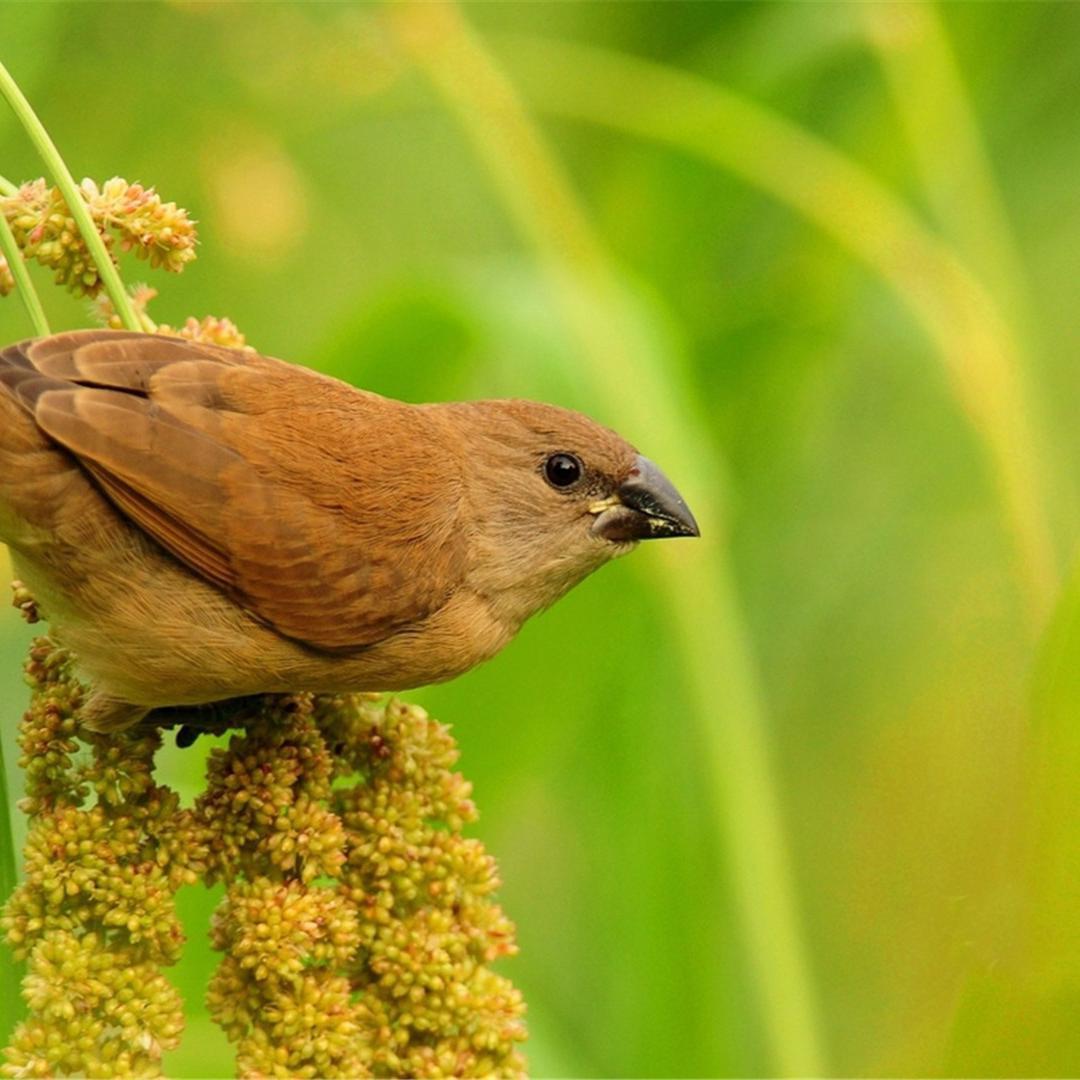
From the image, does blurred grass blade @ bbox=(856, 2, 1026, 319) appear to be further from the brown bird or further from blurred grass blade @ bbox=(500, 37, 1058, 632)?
the brown bird

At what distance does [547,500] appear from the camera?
316cm

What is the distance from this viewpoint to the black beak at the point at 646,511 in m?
3.02

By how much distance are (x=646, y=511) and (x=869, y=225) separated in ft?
3.72

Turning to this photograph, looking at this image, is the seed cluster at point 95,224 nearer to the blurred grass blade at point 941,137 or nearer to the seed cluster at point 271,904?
the seed cluster at point 271,904

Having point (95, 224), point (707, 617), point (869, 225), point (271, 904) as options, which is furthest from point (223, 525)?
point (869, 225)

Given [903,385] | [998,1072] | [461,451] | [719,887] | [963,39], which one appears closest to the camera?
[998,1072]

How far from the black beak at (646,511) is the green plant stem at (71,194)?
39.2 inches

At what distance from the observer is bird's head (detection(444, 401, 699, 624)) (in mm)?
3068

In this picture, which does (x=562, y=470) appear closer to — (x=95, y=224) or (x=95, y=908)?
(x=95, y=224)

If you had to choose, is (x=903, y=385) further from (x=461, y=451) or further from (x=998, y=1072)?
(x=998, y=1072)

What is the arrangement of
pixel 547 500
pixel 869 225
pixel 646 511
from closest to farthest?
pixel 646 511
pixel 547 500
pixel 869 225

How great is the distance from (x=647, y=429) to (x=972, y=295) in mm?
993

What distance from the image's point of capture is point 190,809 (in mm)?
2439

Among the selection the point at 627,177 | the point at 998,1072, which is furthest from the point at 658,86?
the point at 998,1072
